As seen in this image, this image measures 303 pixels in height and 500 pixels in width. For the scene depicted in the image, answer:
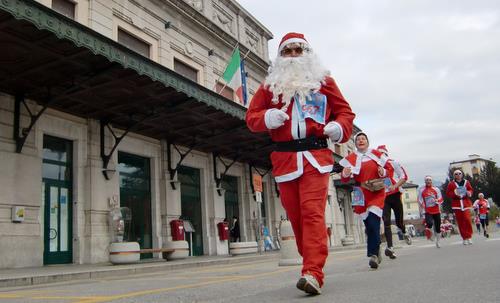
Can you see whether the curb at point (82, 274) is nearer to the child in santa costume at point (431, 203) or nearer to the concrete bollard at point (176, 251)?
the concrete bollard at point (176, 251)

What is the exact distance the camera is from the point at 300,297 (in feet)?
12.0

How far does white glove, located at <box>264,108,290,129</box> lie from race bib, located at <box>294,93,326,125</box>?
0.73ft

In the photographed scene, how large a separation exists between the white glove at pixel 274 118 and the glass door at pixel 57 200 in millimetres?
11354

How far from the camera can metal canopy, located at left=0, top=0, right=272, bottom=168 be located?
10.2 metres

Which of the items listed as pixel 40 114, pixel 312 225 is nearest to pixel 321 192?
pixel 312 225

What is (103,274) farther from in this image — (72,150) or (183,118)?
(183,118)

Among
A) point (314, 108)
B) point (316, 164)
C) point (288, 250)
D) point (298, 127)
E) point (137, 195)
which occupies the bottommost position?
point (288, 250)

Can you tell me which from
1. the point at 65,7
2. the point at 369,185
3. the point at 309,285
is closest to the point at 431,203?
the point at 369,185

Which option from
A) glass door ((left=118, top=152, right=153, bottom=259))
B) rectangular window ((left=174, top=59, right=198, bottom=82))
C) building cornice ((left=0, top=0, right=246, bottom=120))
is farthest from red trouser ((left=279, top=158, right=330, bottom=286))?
rectangular window ((left=174, top=59, right=198, bottom=82))

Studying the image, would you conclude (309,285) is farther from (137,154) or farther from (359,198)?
(137,154)

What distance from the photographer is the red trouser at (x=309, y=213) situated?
3.82 metres

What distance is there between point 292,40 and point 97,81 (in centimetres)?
947

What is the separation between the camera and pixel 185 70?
2138cm

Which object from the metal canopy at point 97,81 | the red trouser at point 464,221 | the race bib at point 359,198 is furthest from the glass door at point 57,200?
the red trouser at point 464,221
